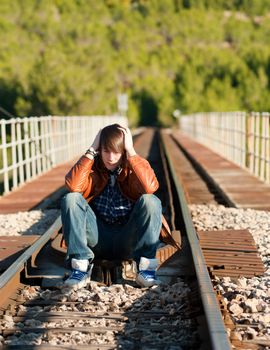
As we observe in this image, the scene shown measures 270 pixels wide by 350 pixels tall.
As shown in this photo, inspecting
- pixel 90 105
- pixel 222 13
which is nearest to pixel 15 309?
pixel 90 105

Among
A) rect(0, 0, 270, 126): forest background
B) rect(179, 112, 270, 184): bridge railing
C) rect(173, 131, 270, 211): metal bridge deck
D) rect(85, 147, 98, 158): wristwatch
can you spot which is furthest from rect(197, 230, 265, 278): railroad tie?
rect(0, 0, 270, 126): forest background

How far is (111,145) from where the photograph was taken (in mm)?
4246

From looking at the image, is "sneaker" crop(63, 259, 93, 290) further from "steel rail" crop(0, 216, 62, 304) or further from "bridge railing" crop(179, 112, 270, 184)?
"bridge railing" crop(179, 112, 270, 184)

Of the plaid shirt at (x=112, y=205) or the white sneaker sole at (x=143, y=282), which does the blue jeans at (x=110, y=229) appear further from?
the white sneaker sole at (x=143, y=282)

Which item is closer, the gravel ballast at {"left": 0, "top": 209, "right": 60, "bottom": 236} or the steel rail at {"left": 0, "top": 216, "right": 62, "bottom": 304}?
the steel rail at {"left": 0, "top": 216, "right": 62, "bottom": 304}

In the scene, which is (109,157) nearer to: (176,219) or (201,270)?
(201,270)

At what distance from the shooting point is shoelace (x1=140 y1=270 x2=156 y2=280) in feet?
14.4

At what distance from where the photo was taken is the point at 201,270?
4.38 m

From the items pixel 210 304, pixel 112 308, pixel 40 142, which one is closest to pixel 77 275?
pixel 112 308

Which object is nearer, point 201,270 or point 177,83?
point 201,270

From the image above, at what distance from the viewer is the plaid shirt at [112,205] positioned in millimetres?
4547

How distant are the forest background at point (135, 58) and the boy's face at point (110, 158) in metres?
55.1

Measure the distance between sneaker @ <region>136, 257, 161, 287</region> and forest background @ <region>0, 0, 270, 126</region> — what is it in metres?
55.1

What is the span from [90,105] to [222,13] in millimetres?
124308
